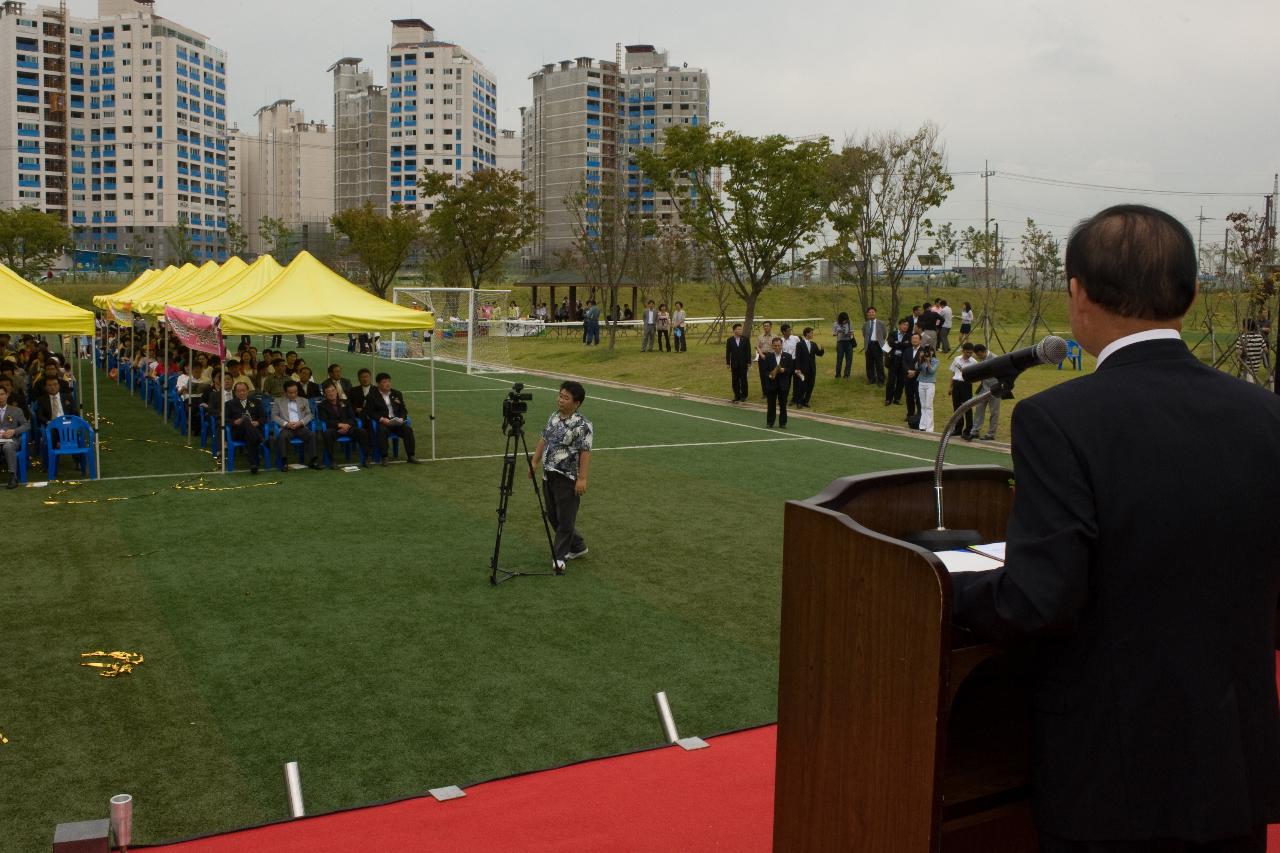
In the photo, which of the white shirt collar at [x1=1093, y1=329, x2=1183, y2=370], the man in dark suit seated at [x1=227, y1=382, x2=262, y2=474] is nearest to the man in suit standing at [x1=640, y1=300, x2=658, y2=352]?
the man in dark suit seated at [x1=227, y1=382, x2=262, y2=474]

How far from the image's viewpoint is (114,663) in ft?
23.2

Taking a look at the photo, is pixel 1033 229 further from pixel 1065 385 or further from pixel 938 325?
pixel 1065 385

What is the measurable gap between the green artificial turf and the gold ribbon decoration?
0.29ft

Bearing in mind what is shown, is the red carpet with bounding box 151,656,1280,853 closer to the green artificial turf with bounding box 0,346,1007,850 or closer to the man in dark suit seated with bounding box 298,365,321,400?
the green artificial turf with bounding box 0,346,1007,850

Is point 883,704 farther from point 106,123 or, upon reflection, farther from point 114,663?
point 106,123

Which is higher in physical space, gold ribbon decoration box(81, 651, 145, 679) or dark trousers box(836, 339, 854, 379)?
dark trousers box(836, 339, 854, 379)

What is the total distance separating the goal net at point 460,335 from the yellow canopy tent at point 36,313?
18.6m

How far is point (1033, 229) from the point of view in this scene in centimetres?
3994

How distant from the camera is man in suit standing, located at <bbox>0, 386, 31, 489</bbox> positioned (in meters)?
13.3

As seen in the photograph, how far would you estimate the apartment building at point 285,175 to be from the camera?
138125mm

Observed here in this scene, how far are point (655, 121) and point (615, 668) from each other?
118 metres

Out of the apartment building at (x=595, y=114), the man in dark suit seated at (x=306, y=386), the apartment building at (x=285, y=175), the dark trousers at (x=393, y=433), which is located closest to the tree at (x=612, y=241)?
the man in dark suit seated at (x=306, y=386)

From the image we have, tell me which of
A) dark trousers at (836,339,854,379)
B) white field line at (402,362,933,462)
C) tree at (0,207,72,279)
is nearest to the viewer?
white field line at (402,362,933,462)

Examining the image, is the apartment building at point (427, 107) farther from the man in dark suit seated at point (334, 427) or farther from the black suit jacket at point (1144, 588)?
the black suit jacket at point (1144, 588)
